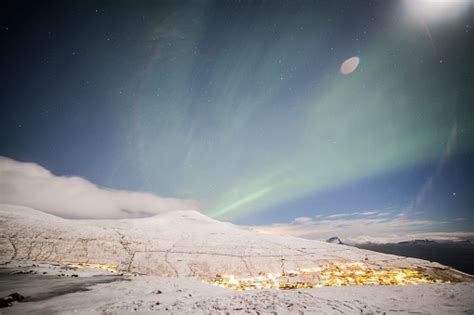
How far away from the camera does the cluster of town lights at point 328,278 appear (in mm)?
20953

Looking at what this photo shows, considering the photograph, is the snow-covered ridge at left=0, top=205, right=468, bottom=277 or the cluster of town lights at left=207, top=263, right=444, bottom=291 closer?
the cluster of town lights at left=207, top=263, right=444, bottom=291

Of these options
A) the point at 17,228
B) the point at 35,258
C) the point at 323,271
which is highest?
the point at 17,228

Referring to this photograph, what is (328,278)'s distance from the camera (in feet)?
79.0

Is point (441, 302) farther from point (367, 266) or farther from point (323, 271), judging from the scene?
point (367, 266)

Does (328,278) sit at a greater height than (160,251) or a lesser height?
lesser

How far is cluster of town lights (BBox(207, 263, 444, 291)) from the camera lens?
21.0 meters

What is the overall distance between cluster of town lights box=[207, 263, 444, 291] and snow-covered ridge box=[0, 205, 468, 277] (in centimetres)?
266

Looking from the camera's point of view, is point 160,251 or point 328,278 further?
point 160,251

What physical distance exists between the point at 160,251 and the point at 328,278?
23.4m

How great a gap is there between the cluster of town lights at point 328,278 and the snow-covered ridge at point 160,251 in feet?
8.73

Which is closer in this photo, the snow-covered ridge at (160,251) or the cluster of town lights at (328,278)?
the cluster of town lights at (328,278)

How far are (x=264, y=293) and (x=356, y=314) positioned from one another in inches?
190

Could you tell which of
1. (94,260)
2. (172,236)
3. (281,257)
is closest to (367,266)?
(281,257)

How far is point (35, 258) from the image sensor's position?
26.8m
